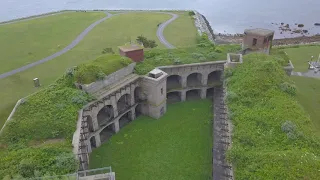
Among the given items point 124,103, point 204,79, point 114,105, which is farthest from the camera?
point 204,79

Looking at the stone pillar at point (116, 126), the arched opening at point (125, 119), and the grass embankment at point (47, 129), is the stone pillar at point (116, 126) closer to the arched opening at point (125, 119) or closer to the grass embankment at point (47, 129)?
the arched opening at point (125, 119)

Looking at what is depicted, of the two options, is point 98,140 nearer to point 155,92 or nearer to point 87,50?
point 155,92

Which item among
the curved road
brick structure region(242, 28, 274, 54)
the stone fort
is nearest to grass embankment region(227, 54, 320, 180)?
the stone fort

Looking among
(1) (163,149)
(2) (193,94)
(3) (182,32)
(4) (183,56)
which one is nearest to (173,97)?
(2) (193,94)

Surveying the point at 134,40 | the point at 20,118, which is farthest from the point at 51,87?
the point at 134,40

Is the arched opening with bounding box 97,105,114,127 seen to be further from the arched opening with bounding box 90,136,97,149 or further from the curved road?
the curved road

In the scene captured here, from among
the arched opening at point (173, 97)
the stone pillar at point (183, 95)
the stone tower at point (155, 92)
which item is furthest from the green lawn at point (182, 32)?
the stone tower at point (155, 92)

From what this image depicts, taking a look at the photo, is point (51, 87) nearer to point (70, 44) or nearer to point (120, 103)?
point (120, 103)
